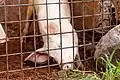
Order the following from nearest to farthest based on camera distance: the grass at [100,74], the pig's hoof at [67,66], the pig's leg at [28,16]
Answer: the grass at [100,74]
the pig's hoof at [67,66]
the pig's leg at [28,16]

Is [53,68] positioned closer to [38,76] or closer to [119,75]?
[38,76]

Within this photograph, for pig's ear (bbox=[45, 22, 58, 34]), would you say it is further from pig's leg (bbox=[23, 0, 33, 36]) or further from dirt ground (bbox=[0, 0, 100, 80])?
pig's leg (bbox=[23, 0, 33, 36])

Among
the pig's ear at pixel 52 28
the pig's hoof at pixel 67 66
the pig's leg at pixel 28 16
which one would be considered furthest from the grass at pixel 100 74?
the pig's leg at pixel 28 16

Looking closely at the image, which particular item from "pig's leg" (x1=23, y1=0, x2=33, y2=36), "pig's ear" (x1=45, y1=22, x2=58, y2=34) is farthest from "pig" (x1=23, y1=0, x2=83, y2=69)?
"pig's leg" (x1=23, y1=0, x2=33, y2=36)

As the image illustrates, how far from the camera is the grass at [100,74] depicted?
8.09ft

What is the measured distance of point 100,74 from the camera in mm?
2988

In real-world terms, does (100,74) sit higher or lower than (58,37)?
lower

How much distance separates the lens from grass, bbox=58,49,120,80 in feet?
8.09

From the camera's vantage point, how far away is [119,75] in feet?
8.07

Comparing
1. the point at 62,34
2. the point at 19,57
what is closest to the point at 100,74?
the point at 62,34

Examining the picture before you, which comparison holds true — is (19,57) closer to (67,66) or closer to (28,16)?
(28,16)

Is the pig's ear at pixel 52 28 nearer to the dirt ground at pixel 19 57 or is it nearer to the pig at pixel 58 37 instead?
the pig at pixel 58 37

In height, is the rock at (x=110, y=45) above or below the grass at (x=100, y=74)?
above

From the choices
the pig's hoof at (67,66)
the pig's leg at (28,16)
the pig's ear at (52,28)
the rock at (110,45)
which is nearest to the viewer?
the rock at (110,45)
